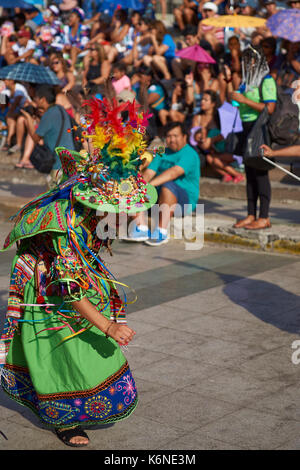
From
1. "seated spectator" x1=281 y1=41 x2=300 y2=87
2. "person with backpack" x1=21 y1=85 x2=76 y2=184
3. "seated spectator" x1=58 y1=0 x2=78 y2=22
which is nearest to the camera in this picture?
"person with backpack" x1=21 y1=85 x2=76 y2=184

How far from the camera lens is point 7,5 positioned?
16234 millimetres

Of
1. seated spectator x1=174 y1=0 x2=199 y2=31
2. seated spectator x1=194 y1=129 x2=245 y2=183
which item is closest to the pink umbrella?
seated spectator x1=194 y1=129 x2=245 y2=183

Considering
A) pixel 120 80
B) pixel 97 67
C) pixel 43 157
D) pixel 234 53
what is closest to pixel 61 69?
pixel 97 67

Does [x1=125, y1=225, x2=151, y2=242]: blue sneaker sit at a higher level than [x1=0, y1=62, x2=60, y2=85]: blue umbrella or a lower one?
lower

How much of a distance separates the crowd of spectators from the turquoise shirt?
1.30 metres

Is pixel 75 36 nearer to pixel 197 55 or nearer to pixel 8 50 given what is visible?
pixel 8 50

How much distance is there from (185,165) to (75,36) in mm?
8378

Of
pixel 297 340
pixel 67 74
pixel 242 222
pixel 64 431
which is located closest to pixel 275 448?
pixel 64 431

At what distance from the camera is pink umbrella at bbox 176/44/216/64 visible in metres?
12.5

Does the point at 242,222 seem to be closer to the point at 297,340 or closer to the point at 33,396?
the point at 297,340

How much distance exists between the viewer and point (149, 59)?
45.2ft

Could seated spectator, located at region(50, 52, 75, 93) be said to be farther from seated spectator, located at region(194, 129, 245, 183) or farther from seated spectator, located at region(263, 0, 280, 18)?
seated spectator, located at region(263, 0, 280, 18)

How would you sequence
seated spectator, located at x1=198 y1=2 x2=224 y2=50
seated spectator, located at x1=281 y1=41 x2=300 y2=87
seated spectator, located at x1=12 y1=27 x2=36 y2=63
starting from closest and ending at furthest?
seated spectator, located at x1=281 y1=41 x2=300 y2=87
seated spectator, located at x1=198 y1=2 x2=224 y2=50
seated spectator, located at x1=12 y1=27 x2=36 y2=63

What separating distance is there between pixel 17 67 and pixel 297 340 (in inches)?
320
